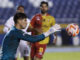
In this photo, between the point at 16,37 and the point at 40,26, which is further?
the point at 40,26

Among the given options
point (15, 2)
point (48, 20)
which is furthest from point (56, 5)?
point (48, 20)

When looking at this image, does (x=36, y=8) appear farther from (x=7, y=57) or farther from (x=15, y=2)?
(x=7, y=57)

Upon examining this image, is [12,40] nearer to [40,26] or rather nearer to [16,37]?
[16,37]

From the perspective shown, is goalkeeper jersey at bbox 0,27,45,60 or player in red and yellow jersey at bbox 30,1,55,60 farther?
player in red and yellow jersey at bbox 30,1,55,60

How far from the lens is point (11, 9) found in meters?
20.0

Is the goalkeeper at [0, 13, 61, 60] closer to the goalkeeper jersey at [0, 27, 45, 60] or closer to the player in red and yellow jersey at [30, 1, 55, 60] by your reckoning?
the goalkeeper jersey at [0, 27, 45, 60]

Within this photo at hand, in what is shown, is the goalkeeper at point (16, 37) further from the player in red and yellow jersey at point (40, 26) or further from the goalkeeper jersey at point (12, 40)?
the player in red and yellow jersey at point (40, 26)

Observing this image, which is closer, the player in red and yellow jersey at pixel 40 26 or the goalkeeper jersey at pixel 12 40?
the goalkeeper jersey at pixel 12 40

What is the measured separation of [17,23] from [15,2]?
593 inches

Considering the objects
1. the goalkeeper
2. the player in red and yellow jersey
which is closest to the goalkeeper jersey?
the goalkeeper

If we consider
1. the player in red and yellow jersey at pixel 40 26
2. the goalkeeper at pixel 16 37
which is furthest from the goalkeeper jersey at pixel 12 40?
the player in red and yellow jersey at pixel 40 26

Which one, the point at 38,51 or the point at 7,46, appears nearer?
the point at 7,46

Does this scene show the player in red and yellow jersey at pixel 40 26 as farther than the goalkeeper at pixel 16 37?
Yes

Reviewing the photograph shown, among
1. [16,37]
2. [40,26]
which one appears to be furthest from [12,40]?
[40,26]
